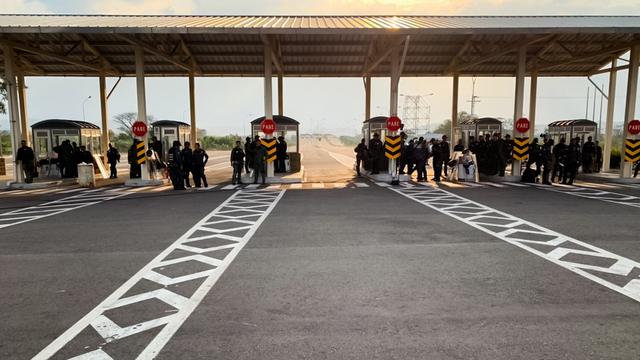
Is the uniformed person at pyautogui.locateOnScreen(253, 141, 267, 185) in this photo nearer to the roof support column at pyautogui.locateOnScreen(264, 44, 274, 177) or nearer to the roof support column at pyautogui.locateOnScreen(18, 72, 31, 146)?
the roof support column at pyautogui.locateOnScreen(264, 44, 274, 177)

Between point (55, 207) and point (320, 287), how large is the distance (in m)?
9.48

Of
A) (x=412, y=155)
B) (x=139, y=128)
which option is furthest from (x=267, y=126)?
(x=412, y=155)

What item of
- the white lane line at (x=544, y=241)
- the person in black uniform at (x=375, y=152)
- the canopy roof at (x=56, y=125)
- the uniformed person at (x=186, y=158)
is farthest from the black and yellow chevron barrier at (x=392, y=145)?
the canopy roof at (x=56, y=125)

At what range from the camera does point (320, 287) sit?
4969 millimetres

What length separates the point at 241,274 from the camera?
5477 mm

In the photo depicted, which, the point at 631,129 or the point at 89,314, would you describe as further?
the point at 631,129

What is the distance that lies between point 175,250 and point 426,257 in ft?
12.6

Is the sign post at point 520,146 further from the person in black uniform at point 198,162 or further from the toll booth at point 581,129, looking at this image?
the person in black uniform at point 198,162

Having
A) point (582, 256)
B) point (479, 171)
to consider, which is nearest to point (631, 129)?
point (479, 171)

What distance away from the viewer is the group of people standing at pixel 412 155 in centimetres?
1703

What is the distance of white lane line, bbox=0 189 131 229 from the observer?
961 cm

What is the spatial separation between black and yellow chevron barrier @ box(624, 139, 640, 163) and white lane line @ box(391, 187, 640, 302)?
32.2 ft

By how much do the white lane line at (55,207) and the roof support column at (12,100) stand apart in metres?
4.71

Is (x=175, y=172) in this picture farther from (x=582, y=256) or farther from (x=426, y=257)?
(x=582, y=256)
